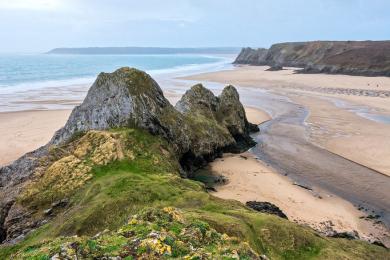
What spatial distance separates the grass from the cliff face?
96095 millimetres

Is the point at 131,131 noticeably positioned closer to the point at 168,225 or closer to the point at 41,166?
the point at 41,166

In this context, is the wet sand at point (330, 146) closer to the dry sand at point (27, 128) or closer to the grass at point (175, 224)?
the dry sand at point (27, 128)

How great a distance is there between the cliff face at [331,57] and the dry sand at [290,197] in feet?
279

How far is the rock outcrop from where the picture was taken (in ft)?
62.3

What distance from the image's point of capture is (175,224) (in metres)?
10.4

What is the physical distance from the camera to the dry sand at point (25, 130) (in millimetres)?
33531

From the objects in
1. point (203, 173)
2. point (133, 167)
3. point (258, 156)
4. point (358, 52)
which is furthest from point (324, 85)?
point (133, 167)

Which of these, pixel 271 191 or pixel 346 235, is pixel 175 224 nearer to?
pixel 346 235

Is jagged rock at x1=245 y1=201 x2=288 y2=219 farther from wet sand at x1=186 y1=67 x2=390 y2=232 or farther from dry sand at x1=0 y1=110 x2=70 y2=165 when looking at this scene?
dry sand at x1=0 y1=110 x2=70 y2=165

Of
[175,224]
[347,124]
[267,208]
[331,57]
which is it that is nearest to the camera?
[175,224]

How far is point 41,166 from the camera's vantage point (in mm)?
Answer: 20250

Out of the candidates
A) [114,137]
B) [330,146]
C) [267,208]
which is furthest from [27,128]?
[267,208]

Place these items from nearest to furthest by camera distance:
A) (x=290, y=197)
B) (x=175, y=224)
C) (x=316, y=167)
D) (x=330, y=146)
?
(x=175, y=224) → (x=290, y=197) → (x=316, y=167) → (x=330, y=146)

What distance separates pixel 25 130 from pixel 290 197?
2784 centimetres
